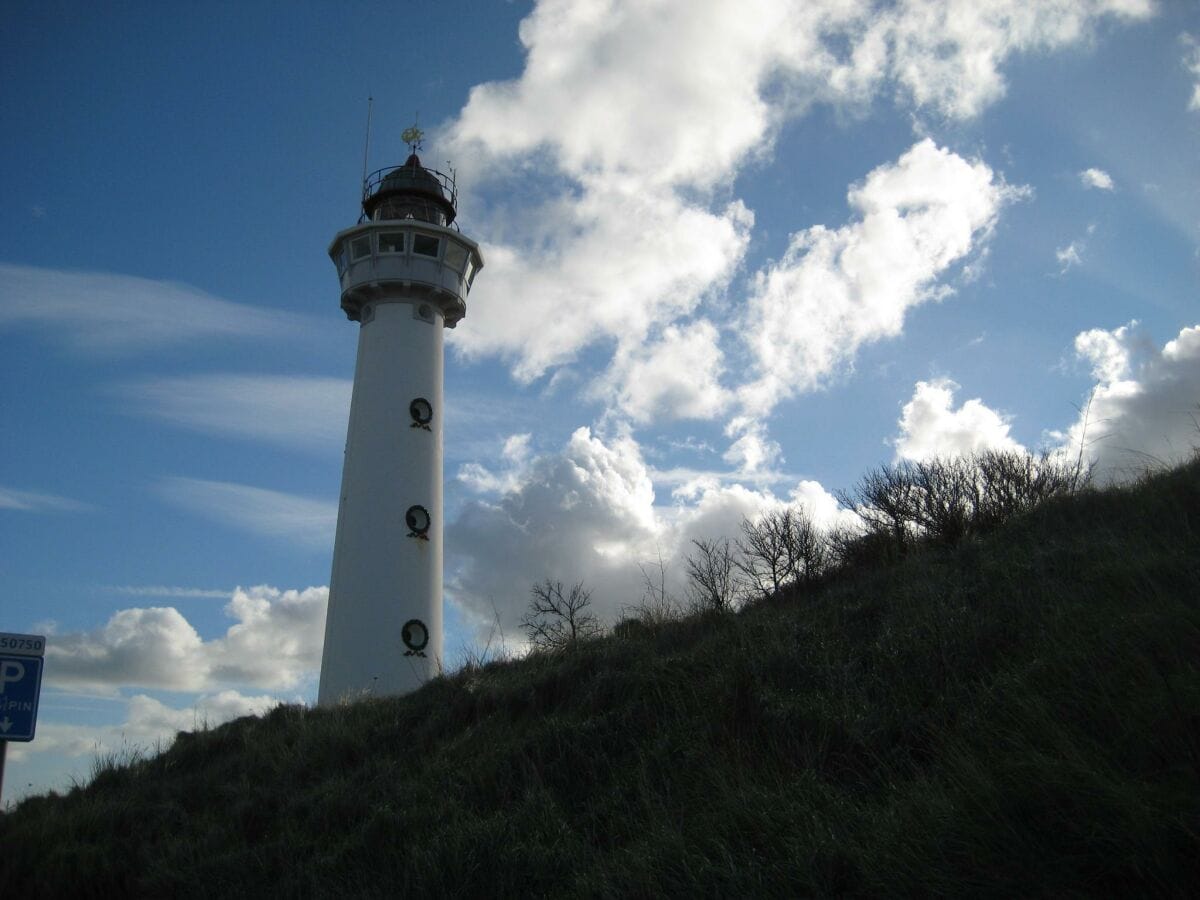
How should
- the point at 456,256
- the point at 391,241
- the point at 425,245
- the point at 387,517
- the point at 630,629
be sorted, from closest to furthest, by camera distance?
1. the point at 630,629
2. the point at 387,517
3. the point at 391,241
4. the point at 425,245
5. the point at 456,256

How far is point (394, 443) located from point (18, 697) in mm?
12734

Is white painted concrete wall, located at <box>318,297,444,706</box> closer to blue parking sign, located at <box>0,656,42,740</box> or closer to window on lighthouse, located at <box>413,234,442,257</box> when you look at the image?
window on lighthouse, located at <box>413,234,442,257</box>

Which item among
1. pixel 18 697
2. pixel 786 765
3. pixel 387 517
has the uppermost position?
pixel 387 517

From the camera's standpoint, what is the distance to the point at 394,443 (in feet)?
68.8

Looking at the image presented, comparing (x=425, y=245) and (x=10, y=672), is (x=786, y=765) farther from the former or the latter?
(x=425, y=245)

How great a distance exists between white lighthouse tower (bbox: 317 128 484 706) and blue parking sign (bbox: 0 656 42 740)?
29.3 ft

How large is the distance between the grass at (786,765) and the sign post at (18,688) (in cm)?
123

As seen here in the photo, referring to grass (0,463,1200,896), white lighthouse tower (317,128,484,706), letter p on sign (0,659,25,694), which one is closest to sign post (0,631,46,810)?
letter p on sign (0,659,25,694)

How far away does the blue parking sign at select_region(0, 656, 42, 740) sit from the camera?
845cm

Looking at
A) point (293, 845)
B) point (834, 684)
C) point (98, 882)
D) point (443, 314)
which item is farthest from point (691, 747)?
point (443, 314)

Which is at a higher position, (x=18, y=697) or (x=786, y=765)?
(x=18, y=697)

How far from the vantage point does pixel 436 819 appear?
7.00 meters

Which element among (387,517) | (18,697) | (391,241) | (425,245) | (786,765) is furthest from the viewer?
(425,245)

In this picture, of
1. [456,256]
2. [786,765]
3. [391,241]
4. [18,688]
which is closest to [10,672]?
[18,688]
